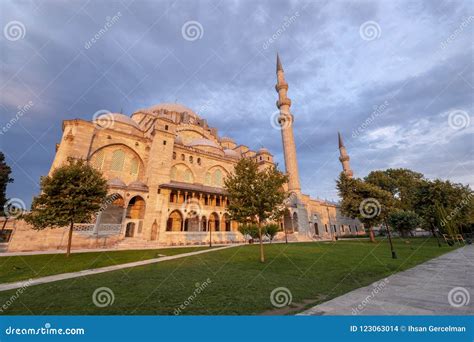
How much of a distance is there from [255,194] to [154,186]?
64.1 ft

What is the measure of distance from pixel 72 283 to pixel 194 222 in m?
23.4

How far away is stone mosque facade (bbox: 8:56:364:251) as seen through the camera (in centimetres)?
2222

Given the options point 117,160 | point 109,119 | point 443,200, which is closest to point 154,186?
point 117,160

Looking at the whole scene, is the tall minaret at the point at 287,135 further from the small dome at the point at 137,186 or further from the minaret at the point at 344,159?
the small dome at the point at 137,186

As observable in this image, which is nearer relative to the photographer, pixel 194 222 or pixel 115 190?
pixel 115 190

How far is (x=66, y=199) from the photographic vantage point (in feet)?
48.5

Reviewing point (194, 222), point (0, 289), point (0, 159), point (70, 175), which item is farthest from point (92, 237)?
point (0, 159)

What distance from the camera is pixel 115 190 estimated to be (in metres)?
25.0

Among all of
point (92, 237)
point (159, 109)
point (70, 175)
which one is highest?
point (159, 109)

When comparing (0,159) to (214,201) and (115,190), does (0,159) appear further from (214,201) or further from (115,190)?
(214,201)

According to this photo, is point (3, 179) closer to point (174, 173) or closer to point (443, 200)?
point (174, 173)

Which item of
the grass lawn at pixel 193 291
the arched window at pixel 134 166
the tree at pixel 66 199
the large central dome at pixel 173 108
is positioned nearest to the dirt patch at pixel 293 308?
the grass lawn at pixel 193 291

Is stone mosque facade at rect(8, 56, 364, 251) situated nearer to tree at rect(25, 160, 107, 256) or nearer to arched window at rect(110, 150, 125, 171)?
arched window at rect(110, 150, 125, 171)

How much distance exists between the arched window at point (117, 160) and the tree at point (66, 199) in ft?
49.9
